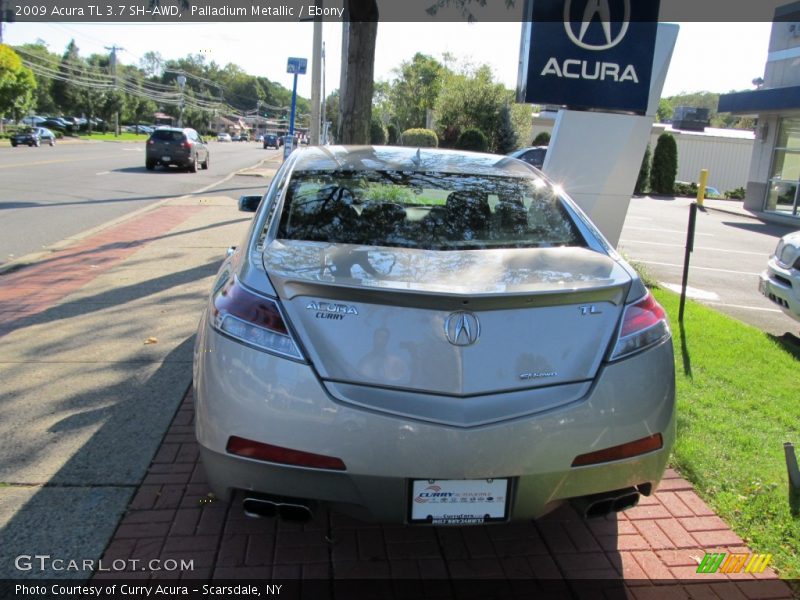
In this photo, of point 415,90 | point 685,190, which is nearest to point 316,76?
point 685,190

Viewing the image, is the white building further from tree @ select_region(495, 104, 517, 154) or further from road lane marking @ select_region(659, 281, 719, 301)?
road lane marking @ select_region(659, 281, 719, 301)

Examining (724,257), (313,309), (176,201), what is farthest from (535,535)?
(176,201)

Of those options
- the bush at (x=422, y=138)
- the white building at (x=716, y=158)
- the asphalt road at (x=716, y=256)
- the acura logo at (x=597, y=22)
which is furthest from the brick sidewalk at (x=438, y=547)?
the white building at (x=716, y=158)

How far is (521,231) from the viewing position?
3.29 metres

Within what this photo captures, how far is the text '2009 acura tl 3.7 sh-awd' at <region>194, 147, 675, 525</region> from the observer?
2338 millimetres

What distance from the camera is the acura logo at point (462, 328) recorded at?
239cm

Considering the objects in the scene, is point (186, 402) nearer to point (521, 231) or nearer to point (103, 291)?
point (521, 231)

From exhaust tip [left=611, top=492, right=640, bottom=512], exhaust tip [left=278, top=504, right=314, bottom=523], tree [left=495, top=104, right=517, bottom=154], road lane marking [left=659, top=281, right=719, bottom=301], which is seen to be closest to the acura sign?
road lane marking [left=659, top=281, right=719, bottom=301]

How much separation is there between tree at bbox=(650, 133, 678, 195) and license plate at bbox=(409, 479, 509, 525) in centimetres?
3037

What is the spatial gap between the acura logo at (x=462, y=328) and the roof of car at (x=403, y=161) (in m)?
1.48

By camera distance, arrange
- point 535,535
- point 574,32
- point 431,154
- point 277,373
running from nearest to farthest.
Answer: point 277,373 < point 535,535 < point 431,154 < point 574,32

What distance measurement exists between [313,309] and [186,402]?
2255 mm

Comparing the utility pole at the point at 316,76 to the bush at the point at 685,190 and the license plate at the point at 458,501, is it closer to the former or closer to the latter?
the license plate at the point at 458,501

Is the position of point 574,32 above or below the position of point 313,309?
above
